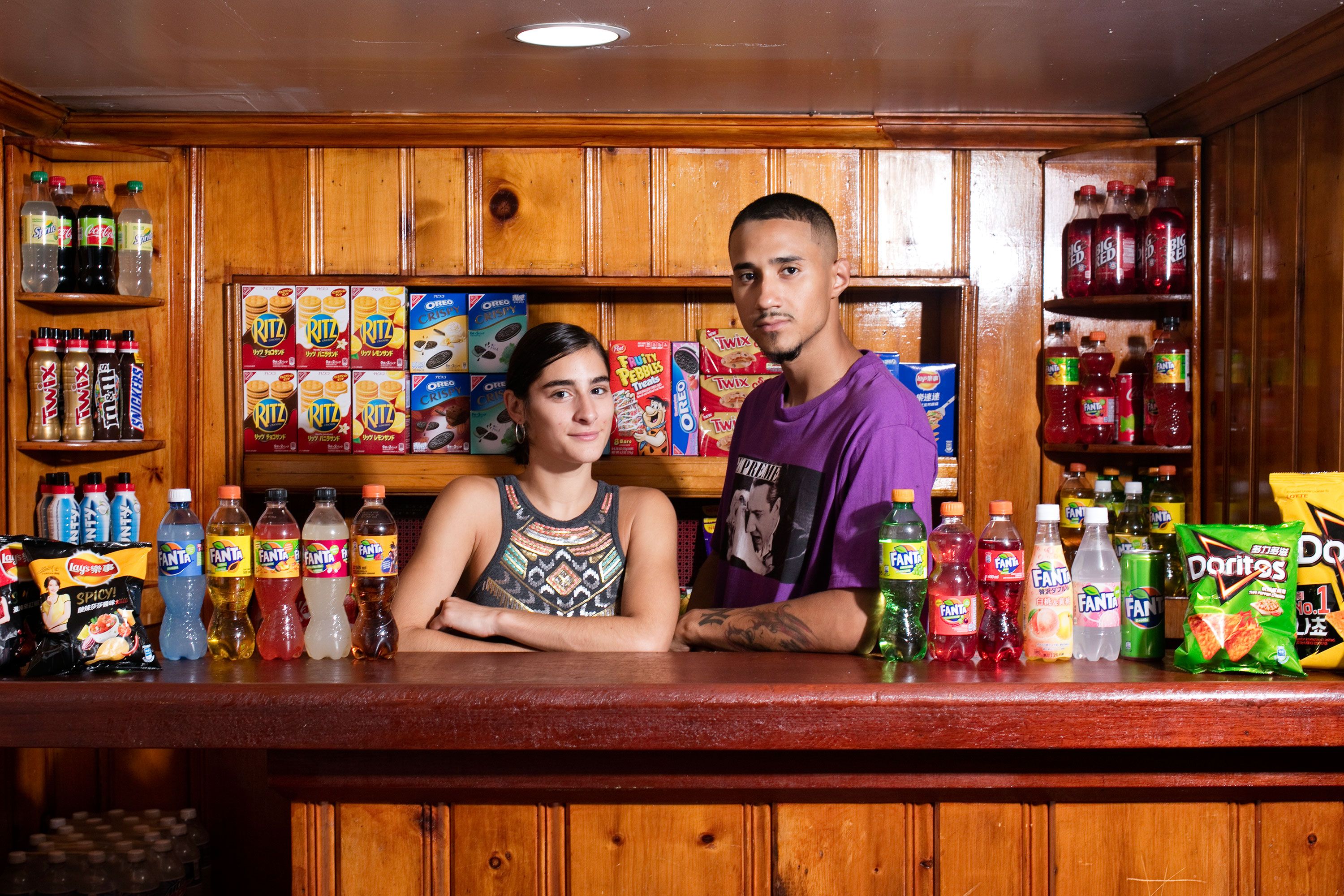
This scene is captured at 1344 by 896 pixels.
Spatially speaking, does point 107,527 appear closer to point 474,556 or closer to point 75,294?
point 75,294

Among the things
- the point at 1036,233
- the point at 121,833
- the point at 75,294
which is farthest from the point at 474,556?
the point at 1036,233

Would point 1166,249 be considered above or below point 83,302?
above

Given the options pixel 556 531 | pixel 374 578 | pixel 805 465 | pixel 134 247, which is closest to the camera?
pixel 374 578

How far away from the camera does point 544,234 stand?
10.7 feet

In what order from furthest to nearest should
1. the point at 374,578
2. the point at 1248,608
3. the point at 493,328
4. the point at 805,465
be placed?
the point at 493,328 → the point at 805,465 → the point at 374,578 → the point at 1248,608

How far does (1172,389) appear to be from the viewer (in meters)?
3.13

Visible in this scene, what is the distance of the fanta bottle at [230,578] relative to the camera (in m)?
1.64

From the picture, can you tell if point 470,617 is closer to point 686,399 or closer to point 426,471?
point 426,471

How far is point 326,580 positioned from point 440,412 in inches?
65.4

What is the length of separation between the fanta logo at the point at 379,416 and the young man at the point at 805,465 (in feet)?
4.65

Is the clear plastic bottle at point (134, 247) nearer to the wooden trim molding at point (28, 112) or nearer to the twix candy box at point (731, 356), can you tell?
the wooden trim molding at point (28, 112)

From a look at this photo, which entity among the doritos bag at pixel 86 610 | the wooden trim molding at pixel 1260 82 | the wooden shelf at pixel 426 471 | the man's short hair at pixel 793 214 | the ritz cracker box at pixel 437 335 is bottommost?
the doritos bag at pixel 86 610

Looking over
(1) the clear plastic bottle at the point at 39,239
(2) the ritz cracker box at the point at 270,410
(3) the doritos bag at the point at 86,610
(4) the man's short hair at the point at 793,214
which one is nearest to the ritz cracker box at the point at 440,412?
(2) the ritz cracker box at the point at 270,410

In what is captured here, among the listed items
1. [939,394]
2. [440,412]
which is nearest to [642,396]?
[440,412]
